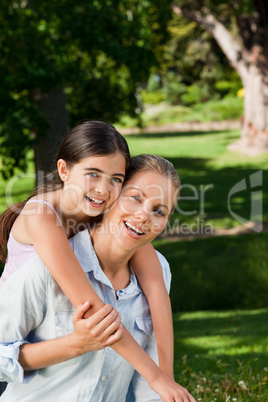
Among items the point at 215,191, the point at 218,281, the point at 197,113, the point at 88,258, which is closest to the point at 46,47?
the point at 218,281

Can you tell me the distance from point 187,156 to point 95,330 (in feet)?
66.8

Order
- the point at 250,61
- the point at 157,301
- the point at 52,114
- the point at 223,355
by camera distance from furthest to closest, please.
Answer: the point at 250,61
the point at 52,114
the point at 223,355
the point at 157,301

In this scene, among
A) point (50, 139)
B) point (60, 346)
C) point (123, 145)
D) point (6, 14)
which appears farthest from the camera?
point (50, 139)

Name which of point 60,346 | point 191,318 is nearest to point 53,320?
point 60,346

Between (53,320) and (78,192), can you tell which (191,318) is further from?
(53,320)

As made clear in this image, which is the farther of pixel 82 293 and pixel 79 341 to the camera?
pixel 82 293

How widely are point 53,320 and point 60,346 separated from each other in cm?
13

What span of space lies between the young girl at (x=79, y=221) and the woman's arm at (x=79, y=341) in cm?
9

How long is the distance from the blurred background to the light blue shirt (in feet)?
3.10

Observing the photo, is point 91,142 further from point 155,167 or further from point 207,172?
point 207,172

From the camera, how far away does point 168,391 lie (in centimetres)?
201

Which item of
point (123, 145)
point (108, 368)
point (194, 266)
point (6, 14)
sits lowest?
point (194, 266)

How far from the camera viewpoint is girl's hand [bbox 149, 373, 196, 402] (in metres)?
2.00

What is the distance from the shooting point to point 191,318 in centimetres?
771
